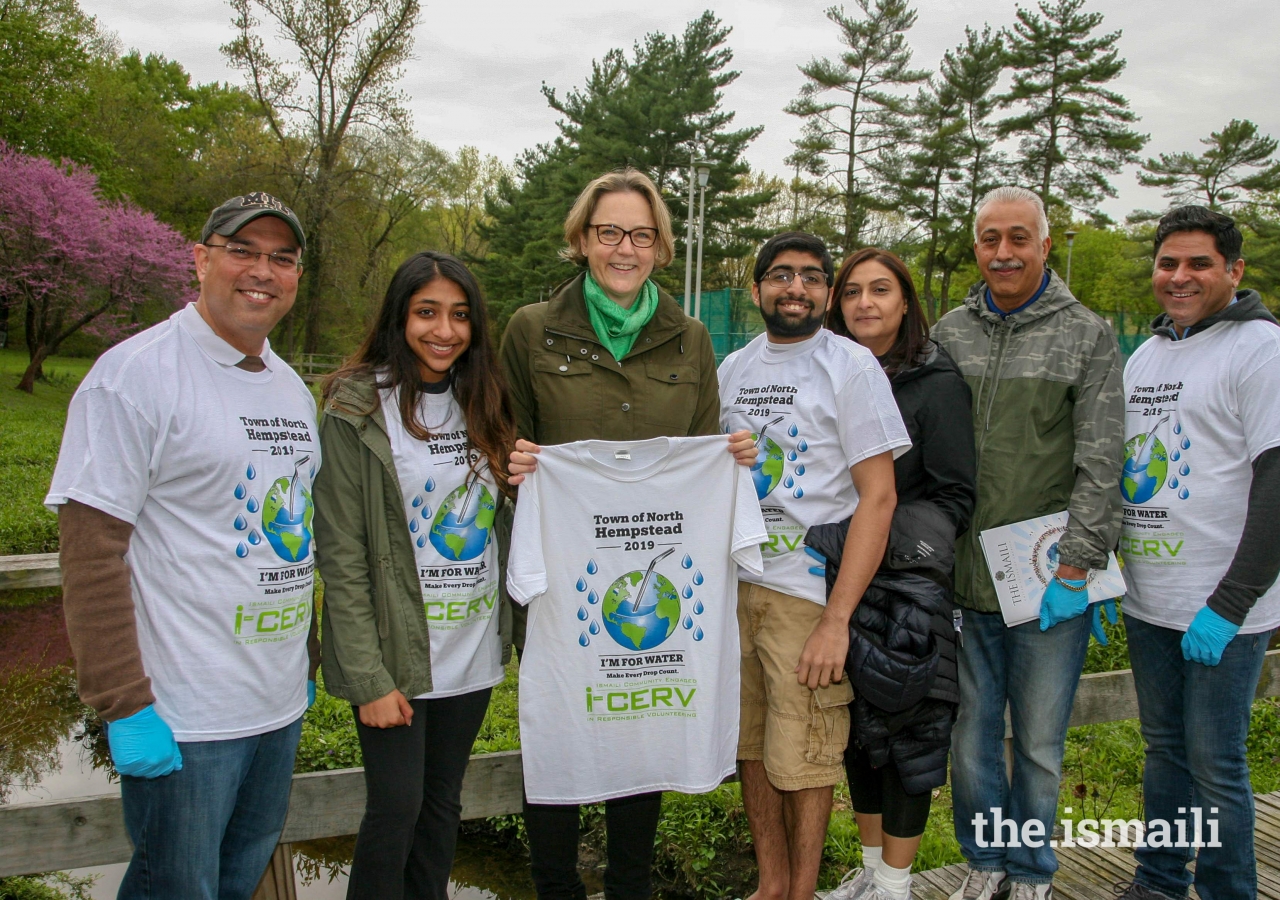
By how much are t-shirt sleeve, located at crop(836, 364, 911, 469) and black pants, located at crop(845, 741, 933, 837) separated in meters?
1.05

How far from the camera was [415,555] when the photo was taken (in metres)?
2.54

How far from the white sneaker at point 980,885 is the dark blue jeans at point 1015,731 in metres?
0.03

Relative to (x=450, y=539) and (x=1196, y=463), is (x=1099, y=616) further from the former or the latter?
(x=450, y=539)

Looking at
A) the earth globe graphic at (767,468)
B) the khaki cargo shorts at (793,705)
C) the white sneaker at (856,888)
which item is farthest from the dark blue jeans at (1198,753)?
the earth globe graphic at (767,468)

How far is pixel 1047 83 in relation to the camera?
32.6 m

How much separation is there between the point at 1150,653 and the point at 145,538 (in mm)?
3350

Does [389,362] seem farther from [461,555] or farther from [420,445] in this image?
[461,555]

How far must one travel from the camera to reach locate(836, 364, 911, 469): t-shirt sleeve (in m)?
2.75

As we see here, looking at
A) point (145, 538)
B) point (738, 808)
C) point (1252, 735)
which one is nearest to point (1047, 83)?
point (1252, 735)

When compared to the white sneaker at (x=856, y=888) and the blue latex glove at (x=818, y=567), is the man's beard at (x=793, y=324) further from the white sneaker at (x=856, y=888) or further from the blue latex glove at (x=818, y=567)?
the white sneaker at (x=856, y=888)

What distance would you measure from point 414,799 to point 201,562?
93 centimetres

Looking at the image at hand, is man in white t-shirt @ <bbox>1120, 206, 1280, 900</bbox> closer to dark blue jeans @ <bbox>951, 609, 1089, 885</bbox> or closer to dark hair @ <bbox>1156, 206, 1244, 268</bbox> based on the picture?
dark hair @ <bbox>1156, 206, 1244, 268</bbox>

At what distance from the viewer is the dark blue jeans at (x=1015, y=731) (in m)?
3.08

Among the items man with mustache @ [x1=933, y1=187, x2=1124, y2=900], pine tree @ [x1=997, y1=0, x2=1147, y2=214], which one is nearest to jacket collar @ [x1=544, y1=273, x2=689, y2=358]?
man with mustache @ [x1=933, y1=187, x2=1124, y2=900]
